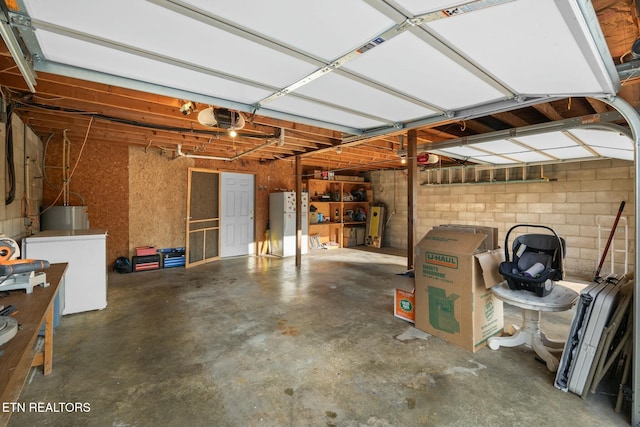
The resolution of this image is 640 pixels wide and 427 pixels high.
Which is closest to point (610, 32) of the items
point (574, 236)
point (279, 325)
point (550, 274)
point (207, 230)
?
point (550, 274)

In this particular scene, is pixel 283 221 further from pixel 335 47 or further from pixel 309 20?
pixel 309 20

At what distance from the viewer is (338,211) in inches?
351

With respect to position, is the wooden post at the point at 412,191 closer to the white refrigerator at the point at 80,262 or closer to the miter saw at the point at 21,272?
the miter saw at the point at 21,272

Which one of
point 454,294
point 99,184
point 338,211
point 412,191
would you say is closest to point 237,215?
point 99,184

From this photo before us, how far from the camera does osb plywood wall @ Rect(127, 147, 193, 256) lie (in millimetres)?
5570

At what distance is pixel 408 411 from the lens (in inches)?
72.3

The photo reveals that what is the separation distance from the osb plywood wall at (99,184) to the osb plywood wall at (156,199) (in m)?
0.13

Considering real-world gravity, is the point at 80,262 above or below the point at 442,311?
above

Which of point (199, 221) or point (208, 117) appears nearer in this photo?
point (208, 117)

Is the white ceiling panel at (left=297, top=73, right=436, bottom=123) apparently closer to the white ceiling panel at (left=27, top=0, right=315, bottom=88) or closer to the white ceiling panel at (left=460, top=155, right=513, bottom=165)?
the white ceiling panel at (left=27, top=0, right=315, bottom=88)

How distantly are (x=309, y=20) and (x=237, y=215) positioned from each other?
6132 mm

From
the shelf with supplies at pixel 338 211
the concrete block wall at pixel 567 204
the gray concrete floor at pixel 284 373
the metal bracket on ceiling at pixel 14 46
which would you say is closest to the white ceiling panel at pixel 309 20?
the metal bracket on ceiling at pixel 14 46

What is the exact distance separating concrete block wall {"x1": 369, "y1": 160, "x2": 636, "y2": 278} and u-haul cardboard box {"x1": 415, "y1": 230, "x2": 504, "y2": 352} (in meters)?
3.64

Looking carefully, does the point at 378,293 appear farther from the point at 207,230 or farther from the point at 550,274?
the point at 207,230
